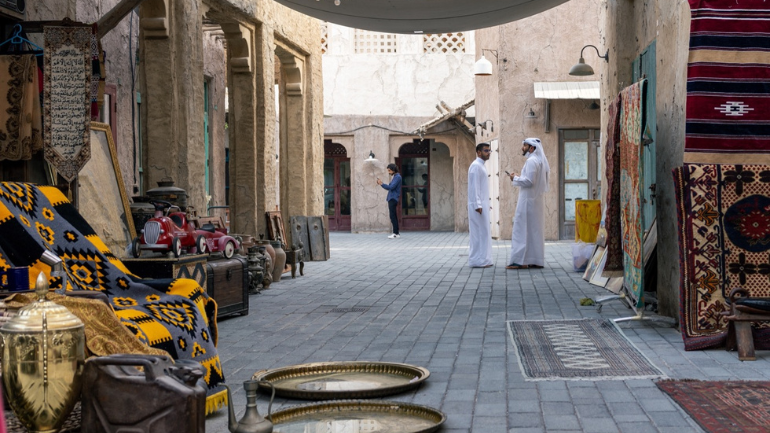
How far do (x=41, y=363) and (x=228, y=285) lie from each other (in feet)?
15.5

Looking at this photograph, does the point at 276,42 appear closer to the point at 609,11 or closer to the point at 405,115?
the point at 609,11

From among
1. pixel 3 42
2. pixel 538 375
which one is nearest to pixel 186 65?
pixel 3 42

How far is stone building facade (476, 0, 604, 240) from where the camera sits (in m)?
19.0

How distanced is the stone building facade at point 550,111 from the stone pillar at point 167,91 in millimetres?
11036

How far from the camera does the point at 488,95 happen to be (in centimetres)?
2103

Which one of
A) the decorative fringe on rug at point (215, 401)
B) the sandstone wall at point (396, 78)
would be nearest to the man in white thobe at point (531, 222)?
the decorative fringe on rug at point (215, 401)

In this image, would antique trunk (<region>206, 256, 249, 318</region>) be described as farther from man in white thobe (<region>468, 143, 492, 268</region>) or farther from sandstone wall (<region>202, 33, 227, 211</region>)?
sandstone wall (<region>202, 33, 227, 211</region>)

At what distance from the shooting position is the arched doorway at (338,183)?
27.3m

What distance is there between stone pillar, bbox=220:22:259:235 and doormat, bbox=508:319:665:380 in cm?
540

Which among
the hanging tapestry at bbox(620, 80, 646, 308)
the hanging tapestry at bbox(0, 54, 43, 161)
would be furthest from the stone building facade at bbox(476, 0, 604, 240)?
the hanging tapestry at bbox(0, 54, 43, 161)

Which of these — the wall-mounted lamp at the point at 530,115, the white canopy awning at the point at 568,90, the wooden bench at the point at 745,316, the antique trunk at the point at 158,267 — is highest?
the white canopy awning at the point at 568,90

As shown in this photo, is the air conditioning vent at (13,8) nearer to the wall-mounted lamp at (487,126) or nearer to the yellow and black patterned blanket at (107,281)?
the yellow and black patterned blanket at (107,281)

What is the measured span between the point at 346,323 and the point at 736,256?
2948 millimetres

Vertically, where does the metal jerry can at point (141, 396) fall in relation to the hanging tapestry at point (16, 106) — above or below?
Result: below
